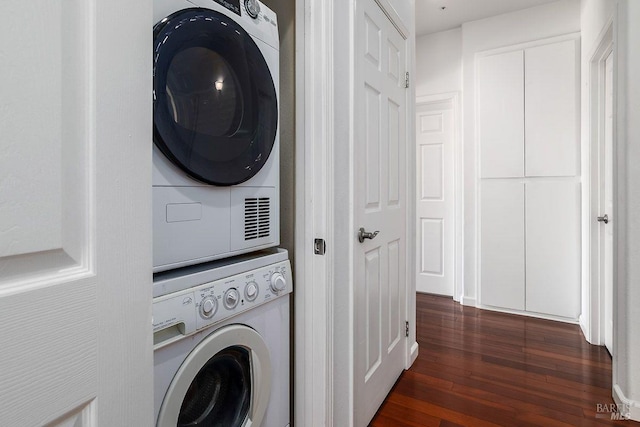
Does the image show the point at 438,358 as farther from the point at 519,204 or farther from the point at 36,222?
the point at 36,222

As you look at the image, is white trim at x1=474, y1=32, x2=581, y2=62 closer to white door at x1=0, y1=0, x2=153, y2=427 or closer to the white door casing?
the white door casing

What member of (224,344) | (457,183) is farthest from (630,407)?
(457,183)

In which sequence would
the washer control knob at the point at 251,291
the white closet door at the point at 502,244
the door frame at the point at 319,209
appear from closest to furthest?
the washer control knob at the point at 251,291
the door frame at the point at 319,209
the white closet door at the point at 502,244

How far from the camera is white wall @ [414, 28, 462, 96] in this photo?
11.6ft

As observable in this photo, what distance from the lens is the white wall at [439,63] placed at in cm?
353

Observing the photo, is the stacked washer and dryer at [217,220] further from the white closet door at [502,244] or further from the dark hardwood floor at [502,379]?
the white closet door at [502,244]

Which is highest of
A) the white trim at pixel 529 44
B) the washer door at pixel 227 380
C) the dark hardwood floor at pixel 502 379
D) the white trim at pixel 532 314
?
the white trim at pixel 529 44

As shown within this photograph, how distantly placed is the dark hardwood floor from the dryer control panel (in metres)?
1.09

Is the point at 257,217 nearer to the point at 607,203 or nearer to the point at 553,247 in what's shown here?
the point at 607,203

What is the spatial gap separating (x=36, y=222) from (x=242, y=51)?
73 centimetres

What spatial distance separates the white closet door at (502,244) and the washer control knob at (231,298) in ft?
9.81

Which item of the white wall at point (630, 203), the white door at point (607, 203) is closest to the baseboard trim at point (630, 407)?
the white wall at point (630, 203)

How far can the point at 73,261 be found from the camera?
1.53 feet

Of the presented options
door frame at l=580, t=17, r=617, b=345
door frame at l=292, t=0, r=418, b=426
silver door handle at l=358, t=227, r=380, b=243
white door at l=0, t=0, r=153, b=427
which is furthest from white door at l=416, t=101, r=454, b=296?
white door at l=0, t=0, r=153, b=427
